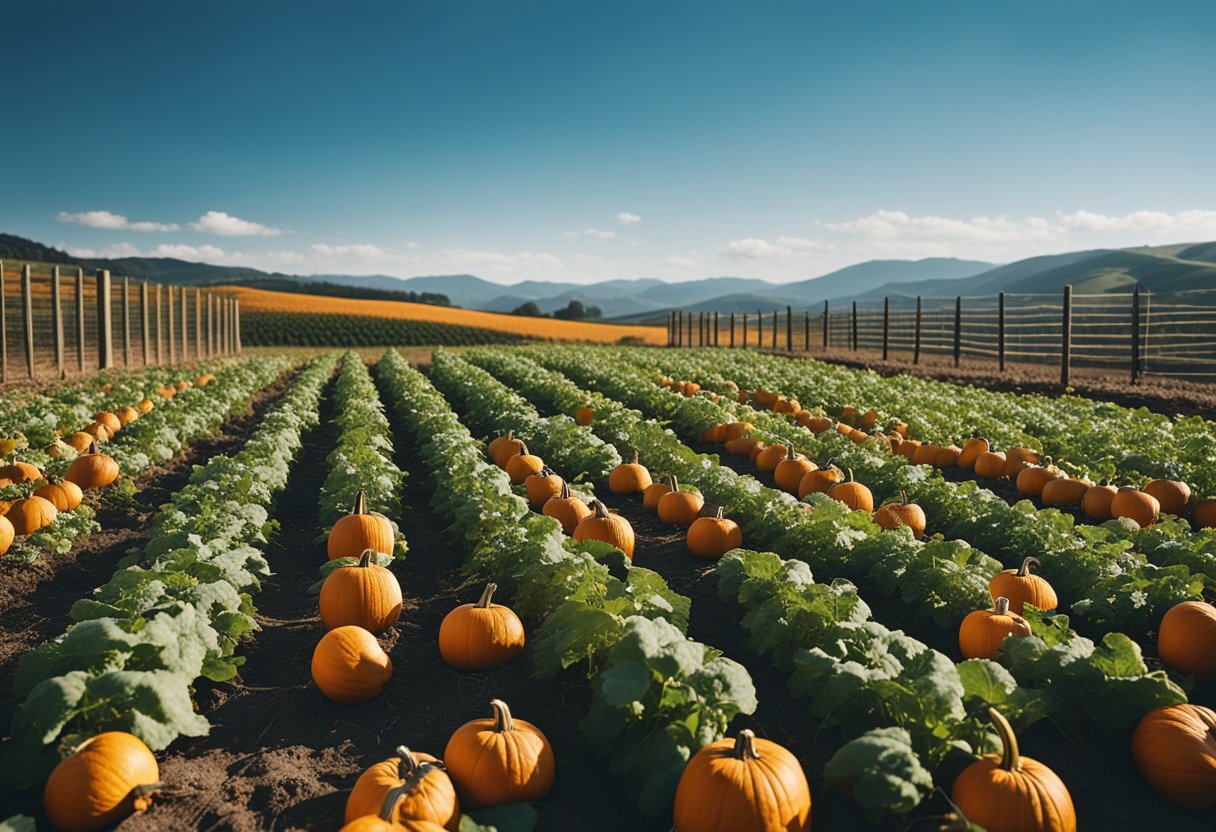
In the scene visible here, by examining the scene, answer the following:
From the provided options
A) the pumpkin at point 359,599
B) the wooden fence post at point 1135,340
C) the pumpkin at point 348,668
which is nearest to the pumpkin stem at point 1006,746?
the pumpkin at point 348,668

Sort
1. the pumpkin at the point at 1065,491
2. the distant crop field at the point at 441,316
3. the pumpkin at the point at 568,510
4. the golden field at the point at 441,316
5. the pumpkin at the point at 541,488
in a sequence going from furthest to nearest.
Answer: the golden field at the point at 441,316 < the distant crop field at the point at 441,316 < the pumpkin at the point at 1065,491 < the pumpkin at the point at 541,488 < the pumpkin at the point at 568,510

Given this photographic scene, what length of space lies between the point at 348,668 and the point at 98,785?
4.91ft

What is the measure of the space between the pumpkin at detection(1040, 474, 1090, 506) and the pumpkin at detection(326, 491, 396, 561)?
7706 mm

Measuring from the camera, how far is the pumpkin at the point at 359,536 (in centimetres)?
718

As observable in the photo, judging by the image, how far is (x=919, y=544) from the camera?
6316mm

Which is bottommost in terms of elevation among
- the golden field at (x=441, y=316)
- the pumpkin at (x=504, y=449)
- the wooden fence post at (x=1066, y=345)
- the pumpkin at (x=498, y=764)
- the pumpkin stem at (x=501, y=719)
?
the pumpkin at (x=498, y=764)

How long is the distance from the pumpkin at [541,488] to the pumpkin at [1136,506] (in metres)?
6.13

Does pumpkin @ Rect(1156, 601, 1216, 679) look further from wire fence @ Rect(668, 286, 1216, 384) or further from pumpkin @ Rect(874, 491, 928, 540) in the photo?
wire fence @ Rect(668, 286, 1216, 384)

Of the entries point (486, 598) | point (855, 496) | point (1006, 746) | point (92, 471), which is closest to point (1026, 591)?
point (1006, 746)

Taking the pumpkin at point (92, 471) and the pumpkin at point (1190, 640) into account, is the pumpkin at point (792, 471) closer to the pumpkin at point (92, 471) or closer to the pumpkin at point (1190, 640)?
the pumpkin at point (1190, 640)

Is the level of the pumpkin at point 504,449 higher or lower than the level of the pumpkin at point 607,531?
higher

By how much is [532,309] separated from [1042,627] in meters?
113

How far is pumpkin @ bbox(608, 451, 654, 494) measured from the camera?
10.2m

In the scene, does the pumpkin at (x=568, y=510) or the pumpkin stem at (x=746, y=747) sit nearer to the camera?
the pumpkin stem at (x=746, y=747)
